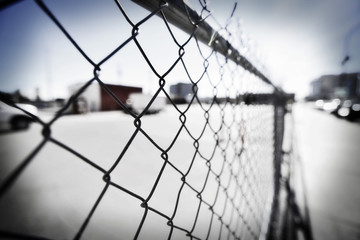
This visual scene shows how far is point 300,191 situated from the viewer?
10.7ft

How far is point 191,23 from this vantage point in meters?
0.72

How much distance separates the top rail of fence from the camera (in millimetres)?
590

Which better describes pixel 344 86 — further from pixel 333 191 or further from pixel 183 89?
pixel 183 89

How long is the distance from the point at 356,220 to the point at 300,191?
864 millimetres

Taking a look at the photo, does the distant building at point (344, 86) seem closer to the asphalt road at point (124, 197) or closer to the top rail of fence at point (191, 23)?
the asphalt road at point (124, 197)

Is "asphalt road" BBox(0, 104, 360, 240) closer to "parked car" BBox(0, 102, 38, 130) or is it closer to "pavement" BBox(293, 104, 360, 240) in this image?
"pavement" BBox(293, 104, 360, 240)

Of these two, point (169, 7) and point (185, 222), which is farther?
point (185, 222)

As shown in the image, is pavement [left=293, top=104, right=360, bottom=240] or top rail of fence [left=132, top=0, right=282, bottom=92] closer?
top rail of fence [left=132, top=0, right=282, bottom=92]

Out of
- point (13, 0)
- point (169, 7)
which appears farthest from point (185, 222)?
point (13, 0)

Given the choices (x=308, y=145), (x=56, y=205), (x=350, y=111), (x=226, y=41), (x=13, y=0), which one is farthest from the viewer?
(x=350, y=111)

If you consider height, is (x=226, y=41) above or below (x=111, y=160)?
above

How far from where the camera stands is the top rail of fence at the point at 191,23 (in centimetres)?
59

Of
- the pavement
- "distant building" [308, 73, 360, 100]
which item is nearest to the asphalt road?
the pavement

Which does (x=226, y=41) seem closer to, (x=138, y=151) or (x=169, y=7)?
(x=169, y=7)
